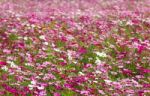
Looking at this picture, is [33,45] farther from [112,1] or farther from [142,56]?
[112,1]

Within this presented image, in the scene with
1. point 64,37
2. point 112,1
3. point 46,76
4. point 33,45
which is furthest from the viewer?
point 112,1

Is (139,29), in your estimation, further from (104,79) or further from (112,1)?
(112,1)

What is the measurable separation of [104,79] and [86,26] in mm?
5466

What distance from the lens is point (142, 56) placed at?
9.56 m

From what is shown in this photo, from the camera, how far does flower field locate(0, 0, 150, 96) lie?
288 inches

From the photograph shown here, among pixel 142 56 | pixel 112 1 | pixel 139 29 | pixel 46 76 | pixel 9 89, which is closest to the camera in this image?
pixel 9 89

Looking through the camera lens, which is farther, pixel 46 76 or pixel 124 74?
pixel 124 74

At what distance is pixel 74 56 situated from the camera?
9.46 metres

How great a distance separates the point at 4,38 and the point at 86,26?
11.0ft

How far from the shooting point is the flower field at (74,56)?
7.32 m

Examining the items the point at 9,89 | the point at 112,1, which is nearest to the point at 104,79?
the point at 9,89

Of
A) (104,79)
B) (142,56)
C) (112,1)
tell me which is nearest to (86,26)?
(142,56)

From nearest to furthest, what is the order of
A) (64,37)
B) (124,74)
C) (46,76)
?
(46,76)
(124,74)
(64,37)

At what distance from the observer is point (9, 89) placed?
6.84m
